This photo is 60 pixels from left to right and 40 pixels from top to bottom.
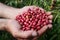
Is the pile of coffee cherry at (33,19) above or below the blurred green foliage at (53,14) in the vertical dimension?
above

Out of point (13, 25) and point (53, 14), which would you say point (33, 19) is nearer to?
point (13, 25)

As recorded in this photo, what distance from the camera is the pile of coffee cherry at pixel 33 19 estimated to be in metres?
1.94

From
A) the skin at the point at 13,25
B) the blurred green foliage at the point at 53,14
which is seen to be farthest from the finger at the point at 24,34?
the blurred green foliage at the point at 53,14

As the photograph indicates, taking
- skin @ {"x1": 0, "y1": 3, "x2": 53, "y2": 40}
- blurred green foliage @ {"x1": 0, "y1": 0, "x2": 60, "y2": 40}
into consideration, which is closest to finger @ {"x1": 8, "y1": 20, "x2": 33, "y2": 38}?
skin @ {"x1": 0, "y1": 3, "x2": 53, "y2": 40}

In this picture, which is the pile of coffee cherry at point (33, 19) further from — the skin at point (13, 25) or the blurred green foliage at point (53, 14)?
the blurred green foliage at point (53, 14)

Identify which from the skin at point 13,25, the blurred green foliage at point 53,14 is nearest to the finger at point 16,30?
the skin at point 13,25

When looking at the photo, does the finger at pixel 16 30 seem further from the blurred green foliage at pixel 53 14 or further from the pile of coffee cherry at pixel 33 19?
the blurred green foliage at pixel 53 14

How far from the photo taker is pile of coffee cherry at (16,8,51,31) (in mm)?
1940

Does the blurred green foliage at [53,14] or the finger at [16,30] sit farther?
the blurred green foliage at [53,14]

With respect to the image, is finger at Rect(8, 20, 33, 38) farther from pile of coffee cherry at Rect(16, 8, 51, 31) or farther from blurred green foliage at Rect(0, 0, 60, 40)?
blurred green foliage at Rect(0, 0, 60, 40)

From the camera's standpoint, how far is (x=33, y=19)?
1.99 meters

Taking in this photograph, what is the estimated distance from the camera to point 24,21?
2.00 m

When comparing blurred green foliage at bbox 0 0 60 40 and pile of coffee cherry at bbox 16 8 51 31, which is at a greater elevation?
pile of coffee cherry at bbox 16 8 51 31

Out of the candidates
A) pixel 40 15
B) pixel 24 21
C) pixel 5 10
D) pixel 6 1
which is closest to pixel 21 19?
pixel 24 21
